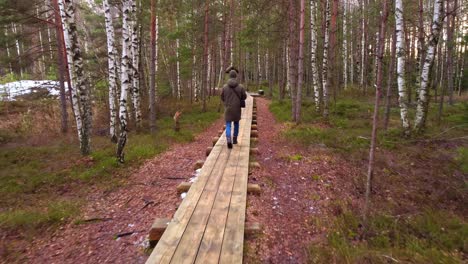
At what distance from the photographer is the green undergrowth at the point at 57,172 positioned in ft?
18.7

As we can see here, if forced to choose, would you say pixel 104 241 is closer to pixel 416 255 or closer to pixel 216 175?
pixel 216 175

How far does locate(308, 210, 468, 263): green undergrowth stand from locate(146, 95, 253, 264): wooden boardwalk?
1228 millimetres

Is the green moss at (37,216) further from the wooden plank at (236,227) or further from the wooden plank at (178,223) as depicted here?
the wooden plank at (236,227)

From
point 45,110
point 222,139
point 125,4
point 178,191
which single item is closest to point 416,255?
point 178,191

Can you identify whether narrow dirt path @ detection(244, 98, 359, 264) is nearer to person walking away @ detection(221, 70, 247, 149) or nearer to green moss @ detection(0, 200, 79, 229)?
person walking away @ detection(221, 70, 247, 149)

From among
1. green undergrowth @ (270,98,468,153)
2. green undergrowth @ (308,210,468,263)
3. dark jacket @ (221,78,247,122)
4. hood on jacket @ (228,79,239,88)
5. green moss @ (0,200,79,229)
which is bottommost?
green undergrowth @ (308,210,468,263)

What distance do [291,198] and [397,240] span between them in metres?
2.05

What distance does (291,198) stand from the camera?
19.4 feet

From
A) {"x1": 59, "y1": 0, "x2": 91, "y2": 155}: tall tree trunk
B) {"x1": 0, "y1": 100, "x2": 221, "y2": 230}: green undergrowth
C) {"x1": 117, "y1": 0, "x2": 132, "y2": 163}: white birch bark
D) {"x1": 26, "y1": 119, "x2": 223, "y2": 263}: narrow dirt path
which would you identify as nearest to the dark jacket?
{"x1": 26, "y1": 119, "x2": 223, "y2": 263}: narrow dirt path

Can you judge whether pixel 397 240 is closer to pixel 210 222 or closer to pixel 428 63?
pixel 210 222

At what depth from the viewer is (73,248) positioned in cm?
453

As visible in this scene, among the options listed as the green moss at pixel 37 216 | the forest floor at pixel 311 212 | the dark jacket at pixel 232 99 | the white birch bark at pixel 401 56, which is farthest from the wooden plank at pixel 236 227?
the white birch bark at pixel 401 56

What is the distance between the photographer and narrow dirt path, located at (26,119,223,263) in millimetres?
4262

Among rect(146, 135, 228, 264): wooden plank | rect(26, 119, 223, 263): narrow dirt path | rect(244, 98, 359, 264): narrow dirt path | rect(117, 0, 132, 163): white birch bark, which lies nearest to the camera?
rect(146, 135, 228, 264): wooden plank
